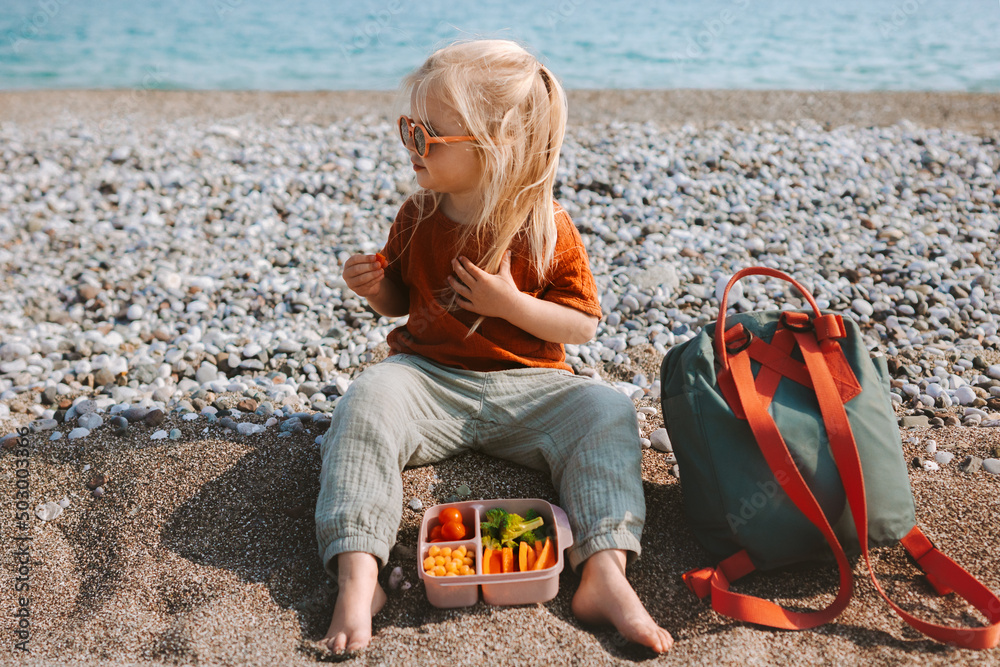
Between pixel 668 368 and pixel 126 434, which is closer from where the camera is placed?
pixel 668 368

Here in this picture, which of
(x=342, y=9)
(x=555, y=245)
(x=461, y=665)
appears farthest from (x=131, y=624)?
(x=342, y=9)

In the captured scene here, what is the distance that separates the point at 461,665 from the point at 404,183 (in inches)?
201

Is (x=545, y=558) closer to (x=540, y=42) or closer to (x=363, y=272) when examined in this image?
(x=363, y=272)

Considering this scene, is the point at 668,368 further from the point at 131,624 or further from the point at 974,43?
the point at 974,43

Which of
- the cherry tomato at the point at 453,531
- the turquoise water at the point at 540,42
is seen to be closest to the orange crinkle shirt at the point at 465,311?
the cherry tomato at the point at 453,531

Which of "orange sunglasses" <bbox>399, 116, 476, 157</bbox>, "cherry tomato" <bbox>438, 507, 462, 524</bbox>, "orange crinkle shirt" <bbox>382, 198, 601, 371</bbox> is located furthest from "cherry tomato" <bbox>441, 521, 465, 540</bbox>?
"orange sunglasses" <bbox>399, 116, 476, 157</bbox>

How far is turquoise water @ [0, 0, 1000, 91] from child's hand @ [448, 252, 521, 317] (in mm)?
7927

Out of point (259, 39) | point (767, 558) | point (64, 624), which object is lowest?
point (64, 624)

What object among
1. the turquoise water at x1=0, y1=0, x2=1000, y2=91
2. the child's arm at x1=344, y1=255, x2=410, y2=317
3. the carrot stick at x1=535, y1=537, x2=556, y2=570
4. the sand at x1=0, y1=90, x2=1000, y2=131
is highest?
the turquoise water at x1=0, y1=0, x2=1000, y2=91

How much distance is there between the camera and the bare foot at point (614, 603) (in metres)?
2.12

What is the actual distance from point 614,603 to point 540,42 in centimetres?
1786

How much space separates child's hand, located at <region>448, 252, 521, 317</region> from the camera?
2.66m

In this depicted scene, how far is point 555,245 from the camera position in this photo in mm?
2844

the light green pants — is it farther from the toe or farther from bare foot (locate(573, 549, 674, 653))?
the toe
